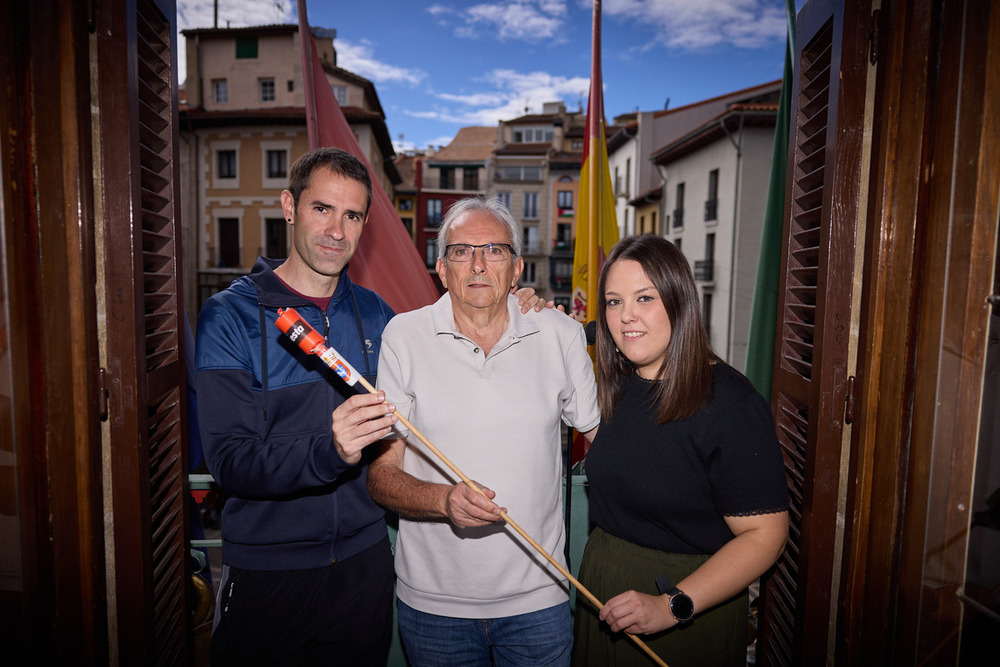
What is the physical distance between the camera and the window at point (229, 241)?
69.4 feet

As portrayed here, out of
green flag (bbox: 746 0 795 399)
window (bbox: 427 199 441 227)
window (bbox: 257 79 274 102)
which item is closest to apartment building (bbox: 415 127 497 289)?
window (bbox: 427 199 441 227)

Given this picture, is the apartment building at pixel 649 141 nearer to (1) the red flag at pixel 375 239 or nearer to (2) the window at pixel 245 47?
(2) the window at pixel 245 47

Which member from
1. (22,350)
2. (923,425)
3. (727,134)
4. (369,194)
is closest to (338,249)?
(369,194)

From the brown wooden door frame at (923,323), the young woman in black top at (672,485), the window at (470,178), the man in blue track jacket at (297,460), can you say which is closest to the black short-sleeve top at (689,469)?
the young woman in black top at (672,485)

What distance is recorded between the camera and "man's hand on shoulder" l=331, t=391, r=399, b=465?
1.71 metres

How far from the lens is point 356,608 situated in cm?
214

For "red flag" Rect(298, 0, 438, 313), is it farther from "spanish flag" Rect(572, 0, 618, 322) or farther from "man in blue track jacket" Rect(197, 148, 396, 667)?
"man in blue track jacket" Rect(197, 148, 396, 667)

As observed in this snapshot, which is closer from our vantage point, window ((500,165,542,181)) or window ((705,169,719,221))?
window ((705,169,719,221))

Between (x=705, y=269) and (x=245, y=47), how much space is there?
19357mm

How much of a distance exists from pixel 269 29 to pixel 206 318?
78.9 ft

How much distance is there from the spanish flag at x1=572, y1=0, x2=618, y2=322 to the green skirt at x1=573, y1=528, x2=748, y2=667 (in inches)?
70.0

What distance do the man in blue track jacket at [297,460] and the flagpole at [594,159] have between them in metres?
1.90

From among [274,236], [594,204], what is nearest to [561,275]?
[274,236]

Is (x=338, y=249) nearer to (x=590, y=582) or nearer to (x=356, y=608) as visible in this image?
(x=356, y=608)
